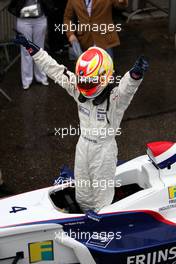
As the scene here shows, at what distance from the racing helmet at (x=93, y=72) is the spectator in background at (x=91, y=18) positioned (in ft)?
9.09

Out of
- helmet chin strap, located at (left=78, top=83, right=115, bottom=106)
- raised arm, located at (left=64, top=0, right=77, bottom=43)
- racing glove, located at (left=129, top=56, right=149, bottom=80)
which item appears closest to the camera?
racing glove, located at (left=129, top=56, right=149, bottom=80)

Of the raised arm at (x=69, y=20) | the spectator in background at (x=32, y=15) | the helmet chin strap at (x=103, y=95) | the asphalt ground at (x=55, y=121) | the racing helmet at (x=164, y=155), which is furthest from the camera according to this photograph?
the spectator in background at (x=32, y=15)

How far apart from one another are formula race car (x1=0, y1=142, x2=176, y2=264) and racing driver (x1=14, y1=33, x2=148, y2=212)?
0.19 meters

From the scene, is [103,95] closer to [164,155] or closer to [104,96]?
[104,96]

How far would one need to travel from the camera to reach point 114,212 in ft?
14.7

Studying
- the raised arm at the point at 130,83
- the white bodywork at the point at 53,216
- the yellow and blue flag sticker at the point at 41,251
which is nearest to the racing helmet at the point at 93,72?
the raised arm at the point at 130,83

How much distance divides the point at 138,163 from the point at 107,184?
54 cm

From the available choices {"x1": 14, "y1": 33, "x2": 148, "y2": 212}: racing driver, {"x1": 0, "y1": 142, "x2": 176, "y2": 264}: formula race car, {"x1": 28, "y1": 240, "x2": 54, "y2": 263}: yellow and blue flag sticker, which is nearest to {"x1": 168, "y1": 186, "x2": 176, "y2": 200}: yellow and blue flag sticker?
{"x1": 0, "y1": 142, "x2": 176, "y2": 264}: formula race car

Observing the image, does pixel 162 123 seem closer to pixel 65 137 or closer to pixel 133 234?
pixel 65 137

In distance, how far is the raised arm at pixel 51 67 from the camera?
179 inches

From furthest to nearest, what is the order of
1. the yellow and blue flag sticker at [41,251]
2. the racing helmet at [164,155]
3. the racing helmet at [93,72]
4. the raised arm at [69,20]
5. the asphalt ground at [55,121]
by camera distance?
the raised arm at [69,20] < the asphalt ground at [55,121] < the racing helmet at [164,155] < the yellow and blue flag sticker at [41,251] < the racing helmet at [93,72]

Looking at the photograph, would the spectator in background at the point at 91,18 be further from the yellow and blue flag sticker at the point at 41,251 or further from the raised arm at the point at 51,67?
the yellow and blue flag sticker at the point at 41,251

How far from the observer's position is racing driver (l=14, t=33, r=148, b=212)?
167 inches

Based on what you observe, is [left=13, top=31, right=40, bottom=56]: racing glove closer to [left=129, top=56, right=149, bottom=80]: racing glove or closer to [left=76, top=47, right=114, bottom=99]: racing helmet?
[left=76, top=47, right=114, bottom=99]: racing helmet
